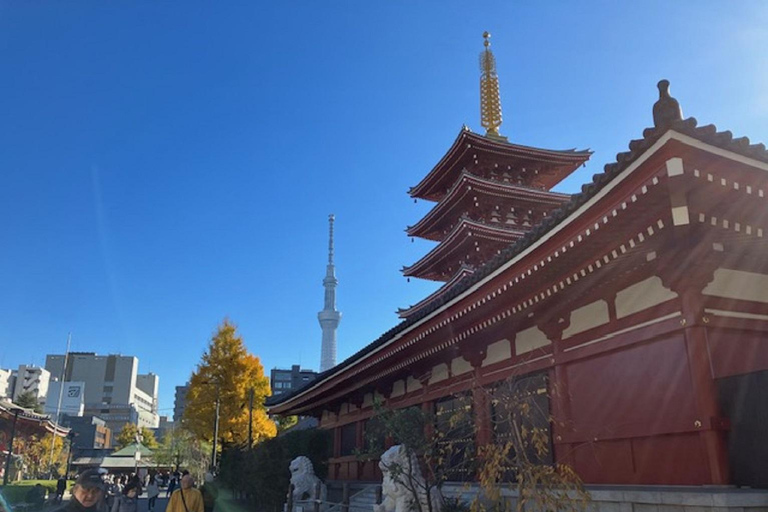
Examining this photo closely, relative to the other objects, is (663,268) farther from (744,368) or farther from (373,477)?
(373,477)

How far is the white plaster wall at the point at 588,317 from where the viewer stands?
351 inches

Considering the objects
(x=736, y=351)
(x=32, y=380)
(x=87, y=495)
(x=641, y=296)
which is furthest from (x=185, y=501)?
(x=32, y=380)

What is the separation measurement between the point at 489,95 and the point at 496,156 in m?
4.82

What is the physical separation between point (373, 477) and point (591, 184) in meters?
13.8

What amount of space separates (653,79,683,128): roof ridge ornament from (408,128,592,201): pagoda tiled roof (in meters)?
16.7

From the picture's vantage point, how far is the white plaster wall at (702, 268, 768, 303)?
7.78 metres

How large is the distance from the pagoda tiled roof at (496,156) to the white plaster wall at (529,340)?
13090mm

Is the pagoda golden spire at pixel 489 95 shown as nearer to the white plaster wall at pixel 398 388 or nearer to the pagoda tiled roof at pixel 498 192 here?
the pagoda tiled roof at pixel 498 192

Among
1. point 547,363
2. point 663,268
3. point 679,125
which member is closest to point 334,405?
point 547,363

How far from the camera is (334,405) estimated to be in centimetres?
2305

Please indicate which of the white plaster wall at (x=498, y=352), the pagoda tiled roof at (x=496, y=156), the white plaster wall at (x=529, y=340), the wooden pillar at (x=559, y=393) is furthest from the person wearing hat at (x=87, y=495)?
the pagoda tiled roof at (x=496, y=156)

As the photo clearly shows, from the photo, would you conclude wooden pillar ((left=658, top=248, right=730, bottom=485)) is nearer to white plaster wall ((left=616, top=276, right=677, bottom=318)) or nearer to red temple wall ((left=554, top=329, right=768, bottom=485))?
red temple wall ((left=554, top=329, right=768, bottom=485))

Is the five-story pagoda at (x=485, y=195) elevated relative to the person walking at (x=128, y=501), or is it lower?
elevated

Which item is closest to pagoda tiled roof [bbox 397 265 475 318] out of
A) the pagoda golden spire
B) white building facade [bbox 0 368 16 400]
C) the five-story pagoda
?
the five-story pagoda
